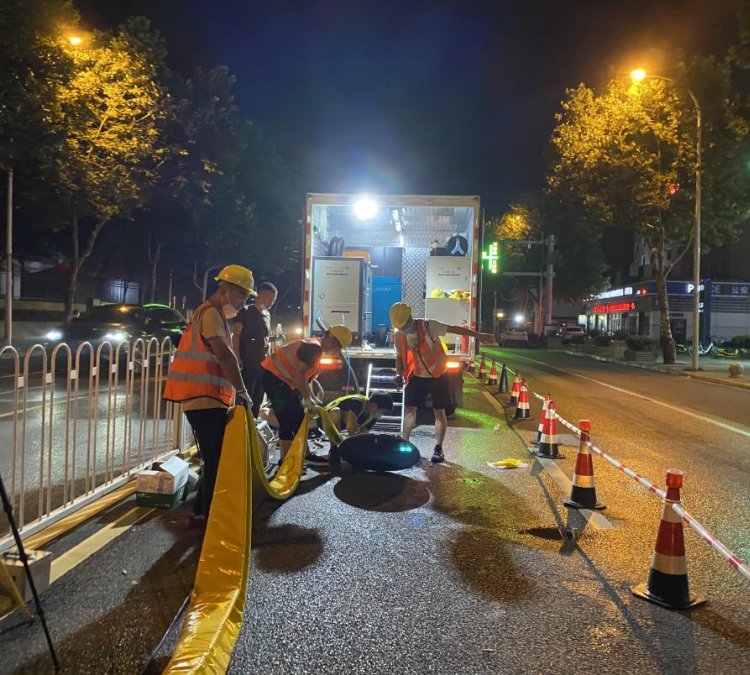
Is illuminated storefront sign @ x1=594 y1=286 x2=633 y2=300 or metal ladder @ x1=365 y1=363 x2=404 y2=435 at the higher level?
illuminated storefront sign @ x1=594 y1=286 x2=633 y2=300

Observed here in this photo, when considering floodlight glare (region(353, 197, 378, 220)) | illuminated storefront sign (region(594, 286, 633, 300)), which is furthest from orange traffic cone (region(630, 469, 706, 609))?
illuminated storefront sign (region(594, 286, 633, 300))

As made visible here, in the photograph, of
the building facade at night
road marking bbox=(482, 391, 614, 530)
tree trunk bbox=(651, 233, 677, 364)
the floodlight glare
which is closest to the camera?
road marking bbox=(482, 391, 614, 530)

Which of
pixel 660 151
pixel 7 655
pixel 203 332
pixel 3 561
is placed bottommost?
pixel 7 655

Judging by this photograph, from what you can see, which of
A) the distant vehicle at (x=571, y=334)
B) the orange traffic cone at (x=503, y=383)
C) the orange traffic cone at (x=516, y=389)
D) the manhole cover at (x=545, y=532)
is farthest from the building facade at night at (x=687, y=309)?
the manhole cover at (x=545, y=532)

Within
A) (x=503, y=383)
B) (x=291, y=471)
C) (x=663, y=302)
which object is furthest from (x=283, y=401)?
(x=663, y=302)

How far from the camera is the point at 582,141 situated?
2505cm

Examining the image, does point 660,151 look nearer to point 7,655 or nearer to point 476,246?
point 476,246

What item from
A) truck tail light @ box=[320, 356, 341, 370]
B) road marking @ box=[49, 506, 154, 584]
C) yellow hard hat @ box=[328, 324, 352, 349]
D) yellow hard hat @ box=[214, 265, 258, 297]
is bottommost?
road marking @ box=[49, 506, 154, 584]

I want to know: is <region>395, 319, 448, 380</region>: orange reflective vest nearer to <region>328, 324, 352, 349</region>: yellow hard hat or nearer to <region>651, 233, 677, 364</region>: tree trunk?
<region>328, 324, 352, 349</region>: yellow hard hat

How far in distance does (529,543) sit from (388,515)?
1169 mm

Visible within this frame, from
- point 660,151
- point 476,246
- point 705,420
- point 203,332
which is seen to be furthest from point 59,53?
point 660,151

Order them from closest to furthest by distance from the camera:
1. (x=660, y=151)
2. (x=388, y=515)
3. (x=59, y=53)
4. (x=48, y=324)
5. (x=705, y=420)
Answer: (x=388, y=515) < (x=705, y=420) < (x=59, y=53) < (x=660, y=151) < (x=48, y=324)

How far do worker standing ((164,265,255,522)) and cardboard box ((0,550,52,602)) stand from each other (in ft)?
3.59

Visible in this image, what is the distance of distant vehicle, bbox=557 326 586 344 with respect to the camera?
142ft
